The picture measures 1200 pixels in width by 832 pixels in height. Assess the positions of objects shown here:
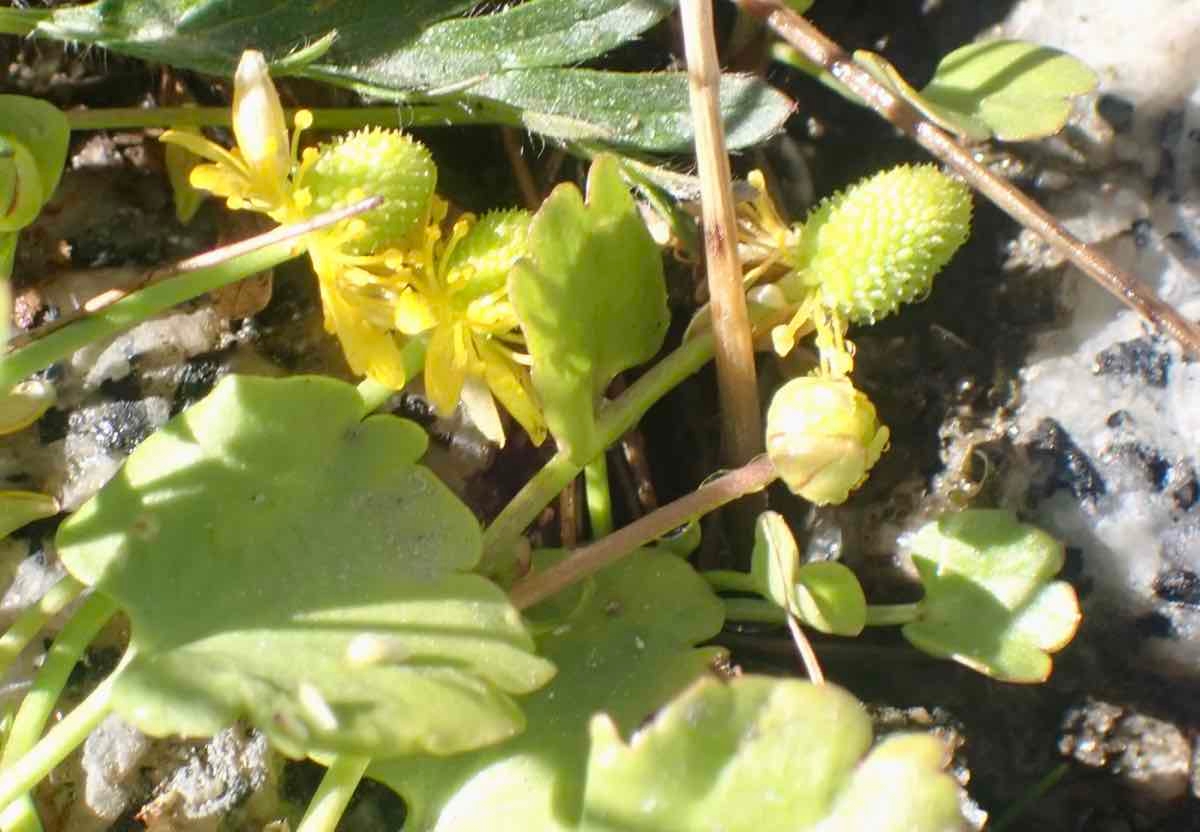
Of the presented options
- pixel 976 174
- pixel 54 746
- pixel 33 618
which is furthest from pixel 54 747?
pixel 976 174

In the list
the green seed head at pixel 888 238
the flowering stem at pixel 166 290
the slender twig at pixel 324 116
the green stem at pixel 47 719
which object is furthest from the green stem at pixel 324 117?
the green stem at pixel 47 719

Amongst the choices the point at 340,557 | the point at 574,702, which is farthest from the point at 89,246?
the point at 574,702

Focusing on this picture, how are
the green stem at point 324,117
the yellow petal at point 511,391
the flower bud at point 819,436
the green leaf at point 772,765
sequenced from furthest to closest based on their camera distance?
the green stem at point 324,117 → the yellow petal at point 511,391 → the flower bud at point 819,436 → the green leaf at point 772,765

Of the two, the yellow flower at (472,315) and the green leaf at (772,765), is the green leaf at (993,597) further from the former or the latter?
the yellow flower at (472,315)

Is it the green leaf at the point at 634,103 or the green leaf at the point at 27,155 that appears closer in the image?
the green leaf at the point at 27,155

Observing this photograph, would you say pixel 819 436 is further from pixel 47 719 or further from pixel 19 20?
pixel 19 20
